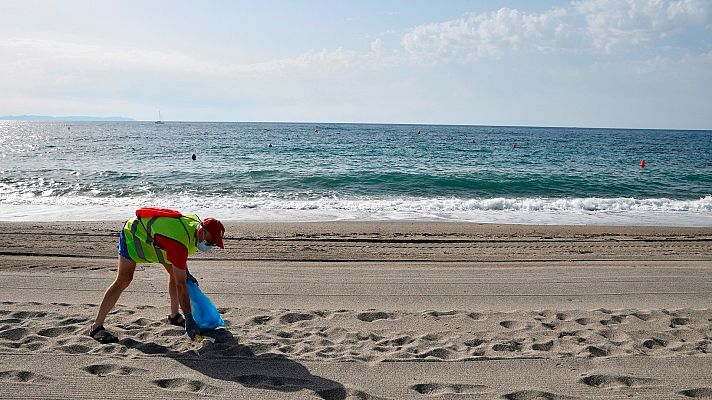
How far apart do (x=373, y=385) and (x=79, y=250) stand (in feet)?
22.1

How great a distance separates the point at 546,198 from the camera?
19.2m

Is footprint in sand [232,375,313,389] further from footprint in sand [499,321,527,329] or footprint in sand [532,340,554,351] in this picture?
footprint in sand [499,321,527,329]

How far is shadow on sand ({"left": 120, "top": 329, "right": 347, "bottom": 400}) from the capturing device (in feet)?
13.3

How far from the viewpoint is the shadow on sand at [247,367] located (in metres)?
4.04

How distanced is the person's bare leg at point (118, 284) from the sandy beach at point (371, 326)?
25 centimetres

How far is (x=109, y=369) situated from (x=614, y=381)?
403 cm

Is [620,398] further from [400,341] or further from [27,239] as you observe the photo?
[27,239]

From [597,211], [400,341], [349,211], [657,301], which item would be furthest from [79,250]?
[597,211]

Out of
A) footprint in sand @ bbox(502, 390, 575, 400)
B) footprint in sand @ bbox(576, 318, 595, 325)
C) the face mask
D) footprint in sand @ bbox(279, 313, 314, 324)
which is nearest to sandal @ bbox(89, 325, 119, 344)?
the face mask

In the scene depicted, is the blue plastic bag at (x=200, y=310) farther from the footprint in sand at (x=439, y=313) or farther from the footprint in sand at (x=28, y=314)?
the footprint in sand at (x=439, y=313)

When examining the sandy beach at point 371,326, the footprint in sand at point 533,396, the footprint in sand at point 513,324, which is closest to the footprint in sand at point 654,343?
the sandy beach at point 371,326

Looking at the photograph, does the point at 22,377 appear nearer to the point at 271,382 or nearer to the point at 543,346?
the point at 271,382

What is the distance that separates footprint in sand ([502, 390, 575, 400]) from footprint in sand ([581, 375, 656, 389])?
0.37 meters

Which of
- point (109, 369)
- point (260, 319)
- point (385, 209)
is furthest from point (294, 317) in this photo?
point (385, 209)
